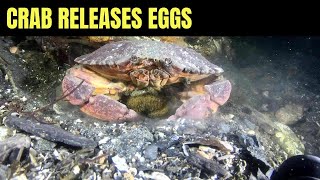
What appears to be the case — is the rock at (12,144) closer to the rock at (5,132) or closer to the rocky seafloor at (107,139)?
the rocky seafloor at (107,139)

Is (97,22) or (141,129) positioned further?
(97,22)

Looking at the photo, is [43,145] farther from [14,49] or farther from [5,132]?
[14,49]

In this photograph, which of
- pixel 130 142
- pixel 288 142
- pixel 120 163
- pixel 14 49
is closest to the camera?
pixel 120 163

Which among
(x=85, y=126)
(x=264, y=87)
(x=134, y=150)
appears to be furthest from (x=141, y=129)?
(x=264, y=87)

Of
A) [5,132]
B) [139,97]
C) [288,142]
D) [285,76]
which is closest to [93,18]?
[139,97]

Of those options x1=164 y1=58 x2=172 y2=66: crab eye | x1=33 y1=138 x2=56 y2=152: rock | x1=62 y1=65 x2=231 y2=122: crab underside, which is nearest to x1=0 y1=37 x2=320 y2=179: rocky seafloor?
x1=33 y1=138 x2=56 y2=152: rock

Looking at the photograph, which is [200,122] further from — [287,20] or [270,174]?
[287,20]

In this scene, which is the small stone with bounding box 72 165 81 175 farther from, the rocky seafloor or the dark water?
the dark water
